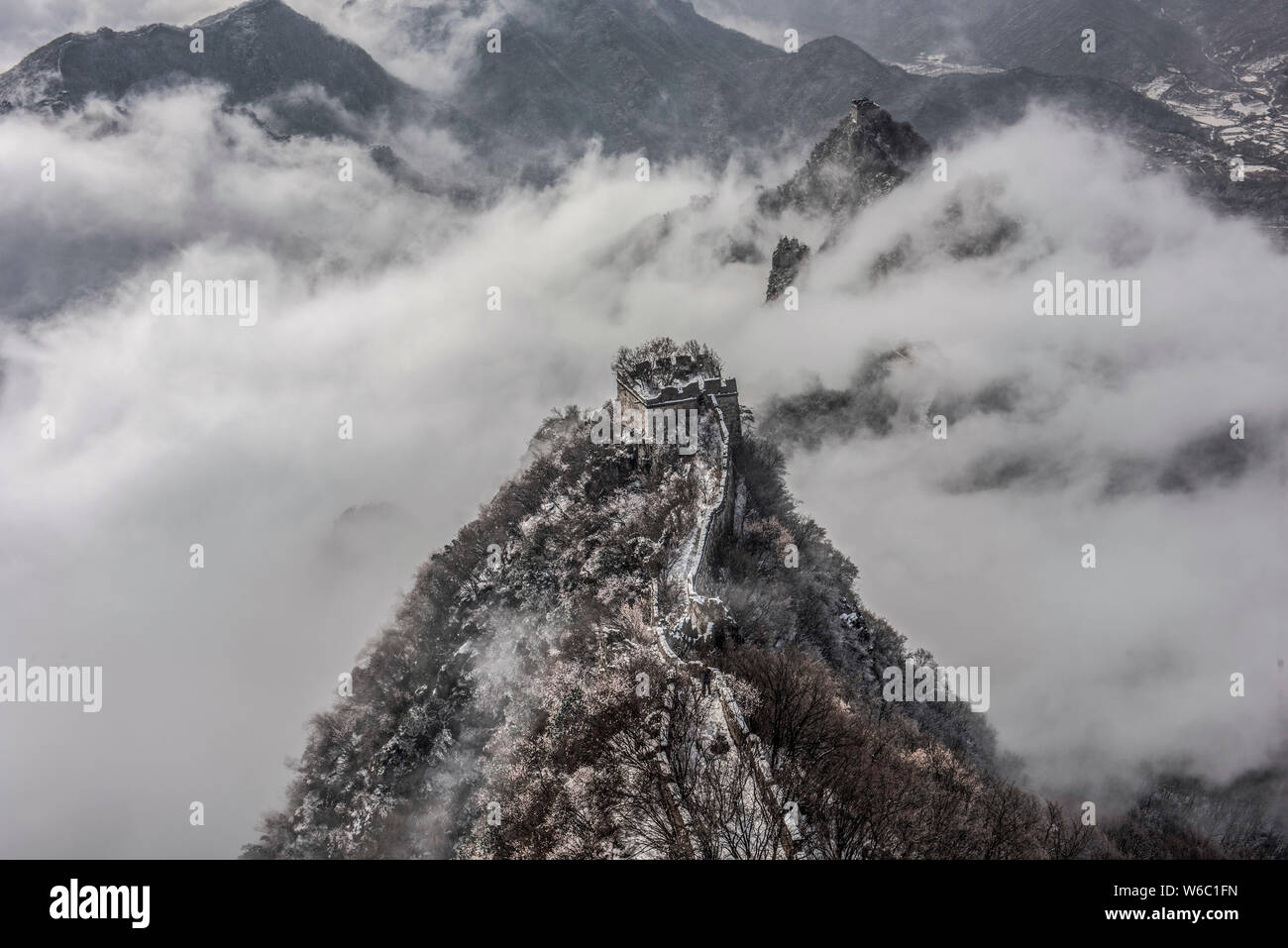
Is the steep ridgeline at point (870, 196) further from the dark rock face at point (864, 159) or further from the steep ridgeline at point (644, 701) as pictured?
the steep ridgeline at point (644, 701)

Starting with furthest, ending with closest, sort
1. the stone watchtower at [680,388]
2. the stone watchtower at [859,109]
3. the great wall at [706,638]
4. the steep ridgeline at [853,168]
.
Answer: the steep ridgeline at [853,168] → the stone watchtower at [859,109] → the stone watchtower at [680,388] → the great wall at [706,638]

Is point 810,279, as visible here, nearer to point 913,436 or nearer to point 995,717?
point 913,436

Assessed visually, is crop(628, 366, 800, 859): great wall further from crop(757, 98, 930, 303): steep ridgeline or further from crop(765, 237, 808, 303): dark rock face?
crop(757, 98, 930, 303): steep ridgeline

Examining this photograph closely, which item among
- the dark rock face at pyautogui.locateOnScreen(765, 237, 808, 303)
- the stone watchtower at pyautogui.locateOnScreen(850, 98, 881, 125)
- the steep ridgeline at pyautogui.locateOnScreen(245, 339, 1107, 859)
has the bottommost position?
the steep ridgeline at pyautogui.locateOnScreen(245, 339, 1107, 859)

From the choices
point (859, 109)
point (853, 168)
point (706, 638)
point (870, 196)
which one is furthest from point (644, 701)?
point (859, 109)

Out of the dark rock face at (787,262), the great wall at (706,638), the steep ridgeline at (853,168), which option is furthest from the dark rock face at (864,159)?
the great wall at (706,638)

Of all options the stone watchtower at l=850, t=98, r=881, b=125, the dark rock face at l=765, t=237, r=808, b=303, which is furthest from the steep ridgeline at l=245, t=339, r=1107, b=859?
the stone watchtower at l=850, t=98, r=881, b=125

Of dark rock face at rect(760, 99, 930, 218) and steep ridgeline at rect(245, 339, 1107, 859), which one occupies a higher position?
dark rock face at rect(760, 99, 930, 218)

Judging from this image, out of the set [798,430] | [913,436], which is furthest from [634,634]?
[913,436]
